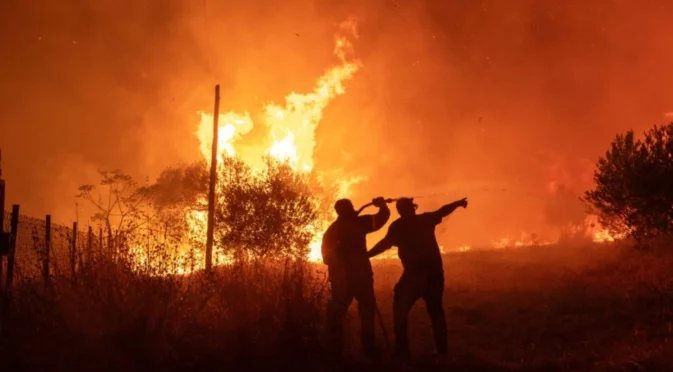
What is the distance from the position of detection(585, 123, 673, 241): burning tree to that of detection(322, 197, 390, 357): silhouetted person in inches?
467

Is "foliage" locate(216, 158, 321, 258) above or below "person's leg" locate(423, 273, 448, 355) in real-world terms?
above

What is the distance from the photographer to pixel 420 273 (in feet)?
27.1

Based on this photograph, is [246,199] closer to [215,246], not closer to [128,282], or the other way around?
[215,246]

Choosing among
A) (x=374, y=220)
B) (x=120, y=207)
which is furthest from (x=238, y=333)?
(x=120, y=207)

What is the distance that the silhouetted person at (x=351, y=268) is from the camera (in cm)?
814

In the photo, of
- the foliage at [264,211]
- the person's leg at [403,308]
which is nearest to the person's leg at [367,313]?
the person's leg at [403,308]

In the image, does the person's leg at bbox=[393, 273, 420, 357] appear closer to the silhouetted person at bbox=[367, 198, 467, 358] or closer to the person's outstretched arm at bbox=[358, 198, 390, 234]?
the silhouetted person at bbox=[367, 198, 467, 358]

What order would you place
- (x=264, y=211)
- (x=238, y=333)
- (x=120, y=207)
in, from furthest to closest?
(x=264, y=211)
(x=120, y=207)
(x=238, y=333)

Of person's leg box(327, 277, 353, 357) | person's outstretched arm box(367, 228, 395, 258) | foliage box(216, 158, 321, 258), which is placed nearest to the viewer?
person's leg box(327, 277, 353, 357)

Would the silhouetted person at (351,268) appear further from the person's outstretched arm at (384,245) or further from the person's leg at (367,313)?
the person's outstretched arm at (384,245)

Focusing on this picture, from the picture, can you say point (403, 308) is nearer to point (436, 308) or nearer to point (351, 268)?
point (436, 308)

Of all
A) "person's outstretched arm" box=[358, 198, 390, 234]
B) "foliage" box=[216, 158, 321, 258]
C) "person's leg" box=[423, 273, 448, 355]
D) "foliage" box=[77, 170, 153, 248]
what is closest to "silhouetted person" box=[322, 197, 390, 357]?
"person's outstretched arm" box=[358, 198, 390, 234]

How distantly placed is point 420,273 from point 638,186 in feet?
39.9

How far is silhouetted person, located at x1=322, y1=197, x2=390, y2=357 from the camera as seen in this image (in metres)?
8.14
